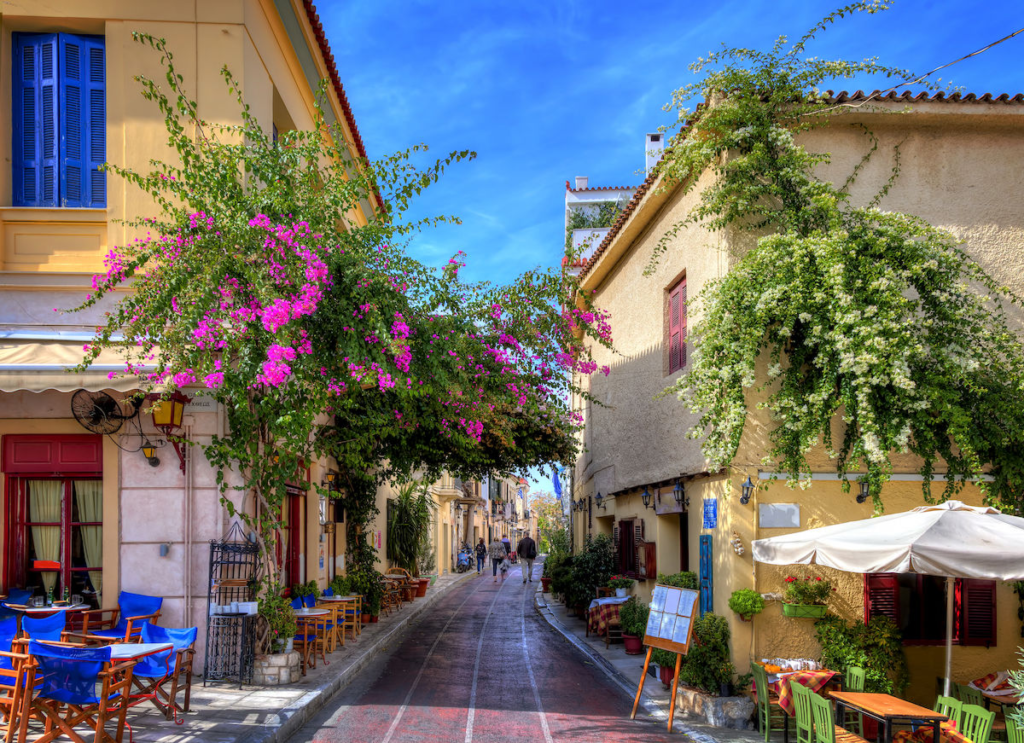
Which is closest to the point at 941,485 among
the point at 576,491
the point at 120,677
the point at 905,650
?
the point at 905,650

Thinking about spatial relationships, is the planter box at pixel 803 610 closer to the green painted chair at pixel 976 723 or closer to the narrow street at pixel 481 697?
the narrow street at pixel 481 697

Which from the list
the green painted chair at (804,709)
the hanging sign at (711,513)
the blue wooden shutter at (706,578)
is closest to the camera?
the green painted chair at (804,709)

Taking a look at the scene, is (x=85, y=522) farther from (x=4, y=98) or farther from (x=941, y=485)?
(x=941, y=485)

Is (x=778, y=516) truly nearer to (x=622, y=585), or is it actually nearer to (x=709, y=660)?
(x=709, y=660)

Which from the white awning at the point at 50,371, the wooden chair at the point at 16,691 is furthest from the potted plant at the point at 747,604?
the white awning at the point at 50,371

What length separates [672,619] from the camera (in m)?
8.90

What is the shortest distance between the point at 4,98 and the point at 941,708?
12.8 metres

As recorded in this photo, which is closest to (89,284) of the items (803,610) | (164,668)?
(164,668)

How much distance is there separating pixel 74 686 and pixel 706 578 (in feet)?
24.0

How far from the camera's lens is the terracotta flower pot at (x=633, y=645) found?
12789mm

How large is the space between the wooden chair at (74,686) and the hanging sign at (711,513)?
6.71m

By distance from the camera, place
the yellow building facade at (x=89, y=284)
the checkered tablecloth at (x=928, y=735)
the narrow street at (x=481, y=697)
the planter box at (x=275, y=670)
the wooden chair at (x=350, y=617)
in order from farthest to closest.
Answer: the wooden chair at (x=350, y=617), the yellow building facade at (x=89, y=284), the planter box at (x=275, y=670), the narrow street at (x=481, y=697), the checkered tablecloth at (x=928, y=735)

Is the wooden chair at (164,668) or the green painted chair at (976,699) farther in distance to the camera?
the green painted chair at (976,699)

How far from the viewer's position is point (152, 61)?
10.6 metres
